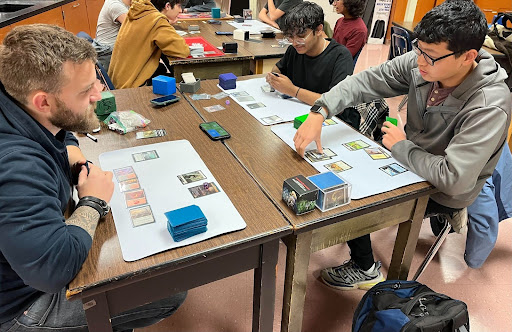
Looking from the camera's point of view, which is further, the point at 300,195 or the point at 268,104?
the point at 268,104

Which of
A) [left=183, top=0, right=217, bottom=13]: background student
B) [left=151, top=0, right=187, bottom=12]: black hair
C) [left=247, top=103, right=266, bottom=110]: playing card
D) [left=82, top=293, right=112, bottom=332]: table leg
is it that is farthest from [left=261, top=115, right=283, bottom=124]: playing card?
[left=183, top=0, right=217, bottom=13]: background student

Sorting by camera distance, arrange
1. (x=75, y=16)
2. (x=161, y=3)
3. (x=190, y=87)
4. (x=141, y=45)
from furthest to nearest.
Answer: (x=75, y=16) → (x=161, y=3) → (x=141, y=45) → (x=190, y=87)

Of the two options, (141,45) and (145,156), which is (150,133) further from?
(141,45)

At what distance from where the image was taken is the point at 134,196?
1150 millimetres

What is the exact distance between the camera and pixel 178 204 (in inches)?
44.0

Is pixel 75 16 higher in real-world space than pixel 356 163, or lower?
lower

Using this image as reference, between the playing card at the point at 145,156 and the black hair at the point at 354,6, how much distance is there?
224cm

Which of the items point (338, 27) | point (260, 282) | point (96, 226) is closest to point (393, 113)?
point (338, 27)

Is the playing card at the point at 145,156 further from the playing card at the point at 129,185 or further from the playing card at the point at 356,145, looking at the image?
the playing card at the point at 356,145

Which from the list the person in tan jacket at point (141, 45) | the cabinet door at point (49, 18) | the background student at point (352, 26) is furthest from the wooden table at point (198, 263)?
the cabinet door at point (49, 18)

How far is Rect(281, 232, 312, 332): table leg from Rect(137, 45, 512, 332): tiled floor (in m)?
0.20

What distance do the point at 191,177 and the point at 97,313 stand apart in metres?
0.48

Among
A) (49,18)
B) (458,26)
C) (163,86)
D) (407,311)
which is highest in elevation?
(458,26)

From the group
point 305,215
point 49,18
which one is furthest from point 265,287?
point 49,18
